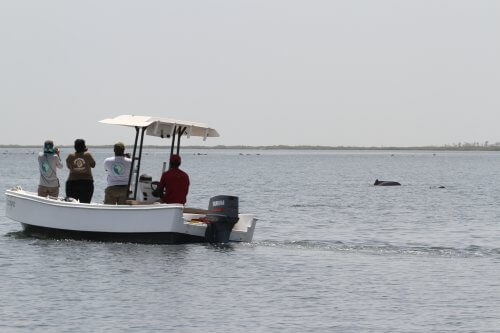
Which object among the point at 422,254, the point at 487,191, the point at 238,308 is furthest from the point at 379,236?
the point at 487,191

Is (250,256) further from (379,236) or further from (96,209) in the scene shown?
(379,236)

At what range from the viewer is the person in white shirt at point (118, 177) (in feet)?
79.5

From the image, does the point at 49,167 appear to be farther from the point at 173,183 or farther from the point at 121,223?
the point at 173,183

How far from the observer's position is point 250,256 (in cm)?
2345

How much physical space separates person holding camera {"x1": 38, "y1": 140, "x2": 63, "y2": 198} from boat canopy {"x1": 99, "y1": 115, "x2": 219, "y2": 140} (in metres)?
1.36

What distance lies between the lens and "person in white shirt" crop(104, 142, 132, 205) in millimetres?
24219

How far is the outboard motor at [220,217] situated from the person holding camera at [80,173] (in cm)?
298

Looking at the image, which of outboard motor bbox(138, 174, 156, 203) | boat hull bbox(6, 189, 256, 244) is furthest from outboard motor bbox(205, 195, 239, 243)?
outboard motor bbox(138, 174, 156, 203)

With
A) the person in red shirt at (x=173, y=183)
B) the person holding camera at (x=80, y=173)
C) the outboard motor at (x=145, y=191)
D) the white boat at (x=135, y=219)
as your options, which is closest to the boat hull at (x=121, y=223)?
the white boat at (x=135, y=219)

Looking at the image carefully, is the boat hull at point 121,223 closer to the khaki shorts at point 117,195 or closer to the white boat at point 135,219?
the white boat at point 135,219

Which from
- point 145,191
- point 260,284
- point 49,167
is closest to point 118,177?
point 145,191

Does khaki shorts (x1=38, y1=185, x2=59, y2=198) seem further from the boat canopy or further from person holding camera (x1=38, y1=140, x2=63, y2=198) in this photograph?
the boat canopy

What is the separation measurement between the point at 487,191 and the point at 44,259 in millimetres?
43626

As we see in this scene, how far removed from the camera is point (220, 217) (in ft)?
76.9
